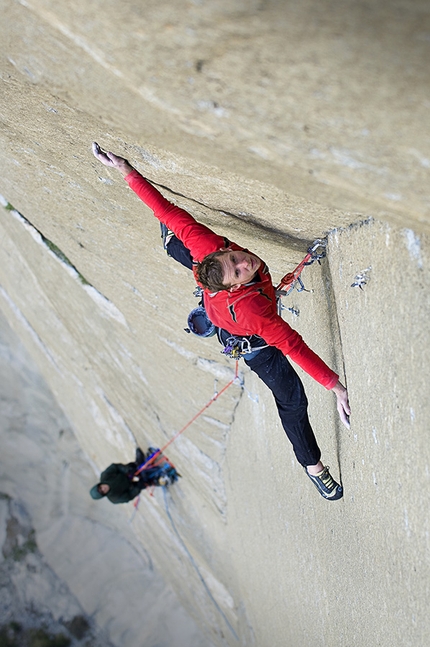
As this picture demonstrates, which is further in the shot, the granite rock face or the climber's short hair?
the climber's short hair

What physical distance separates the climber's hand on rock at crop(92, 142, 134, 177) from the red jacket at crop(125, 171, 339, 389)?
37mm

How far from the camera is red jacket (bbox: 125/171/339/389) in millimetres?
1746

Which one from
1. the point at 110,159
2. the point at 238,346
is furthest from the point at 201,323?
the point at 110,159

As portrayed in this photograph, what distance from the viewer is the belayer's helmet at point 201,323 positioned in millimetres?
2131

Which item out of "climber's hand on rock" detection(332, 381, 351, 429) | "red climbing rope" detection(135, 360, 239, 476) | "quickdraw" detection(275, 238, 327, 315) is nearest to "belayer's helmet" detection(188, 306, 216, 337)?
"quickdraw" detection(275, 238, 327, 315)

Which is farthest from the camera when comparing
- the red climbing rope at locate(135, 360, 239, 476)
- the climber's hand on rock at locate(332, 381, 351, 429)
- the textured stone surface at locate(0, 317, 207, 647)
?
the textured stone surface at locate(0, 317, 207, 647)

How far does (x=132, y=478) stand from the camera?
5.15m

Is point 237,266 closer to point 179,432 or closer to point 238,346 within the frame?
point 238,346

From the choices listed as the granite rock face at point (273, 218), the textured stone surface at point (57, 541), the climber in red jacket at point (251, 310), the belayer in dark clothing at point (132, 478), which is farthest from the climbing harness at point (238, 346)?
the textured stone surface at point (57, 541)

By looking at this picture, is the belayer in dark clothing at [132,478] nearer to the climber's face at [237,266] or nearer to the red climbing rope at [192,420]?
the red climbing rope at [192,420]

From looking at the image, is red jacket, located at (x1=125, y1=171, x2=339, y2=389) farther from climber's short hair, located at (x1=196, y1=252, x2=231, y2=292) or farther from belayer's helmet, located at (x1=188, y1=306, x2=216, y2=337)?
belayer's helmet, located at (x1=188, y1=306, x2=216, y2=337)

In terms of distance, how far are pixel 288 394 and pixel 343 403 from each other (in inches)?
10.0

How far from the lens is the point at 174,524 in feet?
18.8

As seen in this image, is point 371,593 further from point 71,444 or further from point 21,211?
point 71,444
